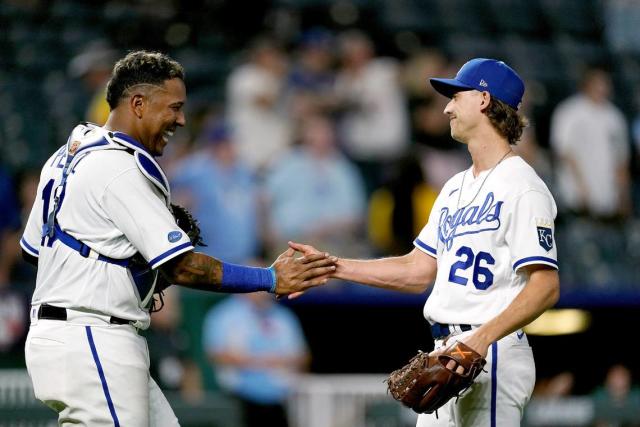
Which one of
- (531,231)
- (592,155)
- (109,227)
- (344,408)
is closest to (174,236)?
(109,227)

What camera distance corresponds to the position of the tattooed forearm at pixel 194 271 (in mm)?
4586

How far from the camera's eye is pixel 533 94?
38.4 feet

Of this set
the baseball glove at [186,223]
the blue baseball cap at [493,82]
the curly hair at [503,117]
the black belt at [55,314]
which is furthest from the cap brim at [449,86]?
the black belt at [55,314]

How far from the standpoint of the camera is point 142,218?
447 centimetres

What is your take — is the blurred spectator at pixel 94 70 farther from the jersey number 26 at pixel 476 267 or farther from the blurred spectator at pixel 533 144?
the jersey number 26 at pixel 476 267

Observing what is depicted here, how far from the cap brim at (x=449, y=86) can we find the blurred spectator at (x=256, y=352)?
363 centimetres

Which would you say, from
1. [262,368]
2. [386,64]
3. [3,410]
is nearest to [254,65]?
[386,64]

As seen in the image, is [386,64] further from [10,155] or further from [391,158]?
[10,155]

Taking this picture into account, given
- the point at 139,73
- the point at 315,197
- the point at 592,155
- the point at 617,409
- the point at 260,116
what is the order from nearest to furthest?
the point at 139,73, the point at 617,409, the point at 315,197, the point at 260,116, the point at 592,155

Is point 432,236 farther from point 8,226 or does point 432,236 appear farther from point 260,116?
point 260,116

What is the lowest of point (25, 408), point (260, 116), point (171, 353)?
point (25, 408)

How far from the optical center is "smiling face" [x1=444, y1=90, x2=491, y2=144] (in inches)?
Result: 194

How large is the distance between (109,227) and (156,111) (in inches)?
19.2

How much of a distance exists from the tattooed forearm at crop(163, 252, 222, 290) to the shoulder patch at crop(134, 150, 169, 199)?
0.93ft
